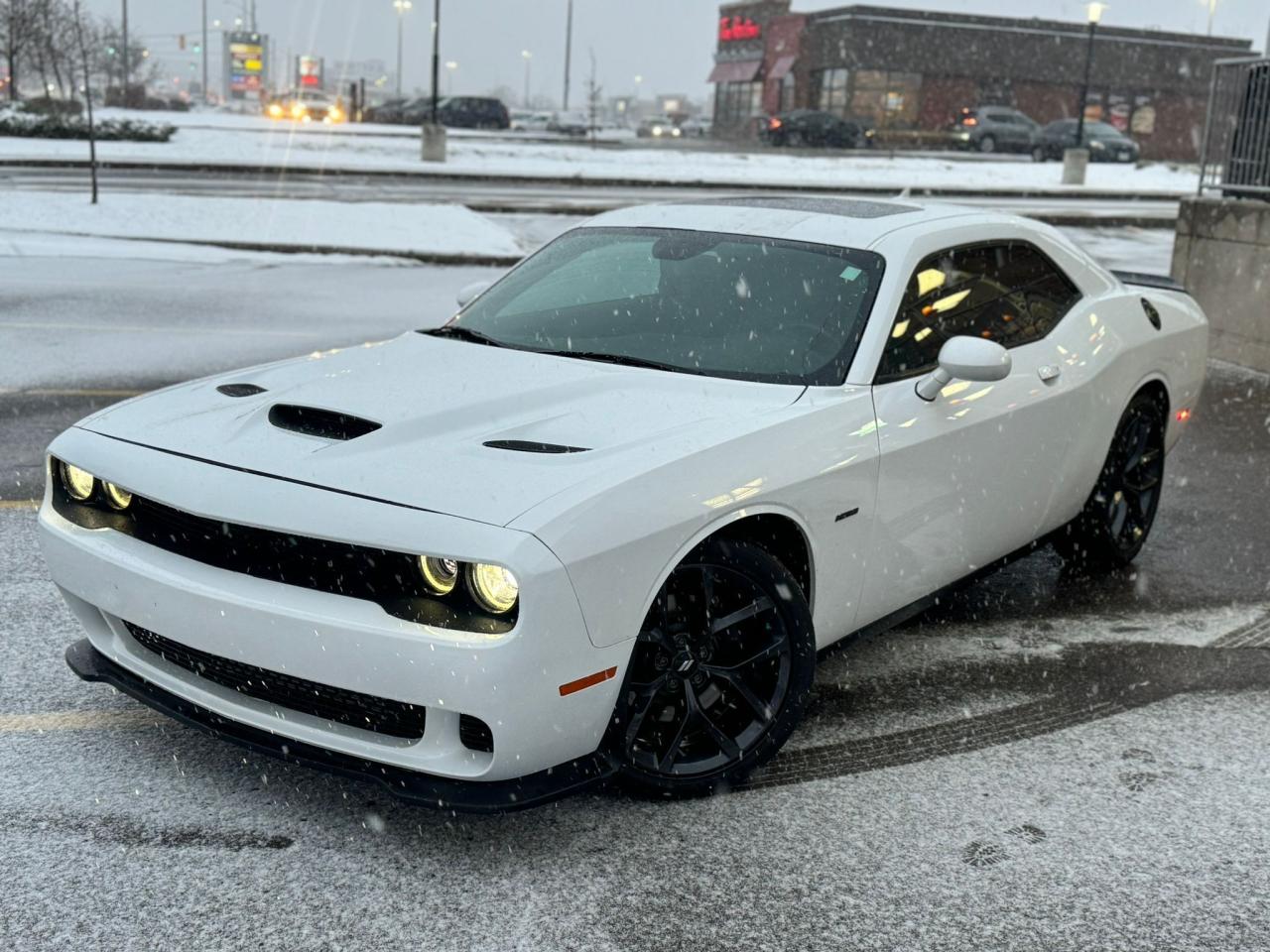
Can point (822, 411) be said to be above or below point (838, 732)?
above

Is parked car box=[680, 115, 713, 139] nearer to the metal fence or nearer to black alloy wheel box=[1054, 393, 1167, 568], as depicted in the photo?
the metal fence

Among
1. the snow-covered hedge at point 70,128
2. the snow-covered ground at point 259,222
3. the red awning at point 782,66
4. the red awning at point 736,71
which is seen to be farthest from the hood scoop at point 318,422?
the red awning at point 736,71

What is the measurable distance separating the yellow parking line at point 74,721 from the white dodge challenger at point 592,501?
30 centimetres

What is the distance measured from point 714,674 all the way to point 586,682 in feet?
1.76

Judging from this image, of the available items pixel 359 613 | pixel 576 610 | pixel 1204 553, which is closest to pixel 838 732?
pixel 576 610

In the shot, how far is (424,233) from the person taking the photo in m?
18.3

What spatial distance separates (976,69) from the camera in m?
60.5

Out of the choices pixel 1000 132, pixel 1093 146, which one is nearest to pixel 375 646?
pixel 1093 146

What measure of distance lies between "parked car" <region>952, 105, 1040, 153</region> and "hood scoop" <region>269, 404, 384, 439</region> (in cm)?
4820

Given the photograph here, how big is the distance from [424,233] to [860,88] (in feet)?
148

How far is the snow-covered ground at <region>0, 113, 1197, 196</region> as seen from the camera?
99.1 feet

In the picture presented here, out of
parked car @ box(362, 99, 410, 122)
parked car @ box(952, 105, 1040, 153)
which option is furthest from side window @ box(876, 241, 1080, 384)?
parked car @ box(362, 99, 410, 122)

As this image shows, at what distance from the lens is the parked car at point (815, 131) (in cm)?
4897

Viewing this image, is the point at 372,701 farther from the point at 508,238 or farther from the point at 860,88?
the point at 860,88
